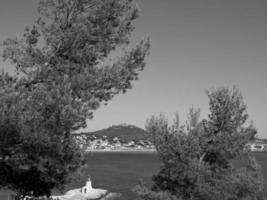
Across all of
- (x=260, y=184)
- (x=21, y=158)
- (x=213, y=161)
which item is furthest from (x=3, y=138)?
(x=260, y=184)

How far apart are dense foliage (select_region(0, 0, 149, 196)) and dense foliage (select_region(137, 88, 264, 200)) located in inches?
250

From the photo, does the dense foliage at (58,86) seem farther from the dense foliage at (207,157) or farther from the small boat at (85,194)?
the small boat at (85,194)

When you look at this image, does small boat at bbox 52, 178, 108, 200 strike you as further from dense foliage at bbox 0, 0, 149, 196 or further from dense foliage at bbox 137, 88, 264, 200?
dense foliage at bbox 0, 0, 149, 196

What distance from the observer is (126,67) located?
12.2 metres

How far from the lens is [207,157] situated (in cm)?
1892

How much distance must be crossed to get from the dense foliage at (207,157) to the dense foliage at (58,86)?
6.36m

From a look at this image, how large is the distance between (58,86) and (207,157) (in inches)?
442

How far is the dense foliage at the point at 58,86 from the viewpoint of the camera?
9891mm

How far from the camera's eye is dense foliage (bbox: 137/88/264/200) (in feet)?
55.4

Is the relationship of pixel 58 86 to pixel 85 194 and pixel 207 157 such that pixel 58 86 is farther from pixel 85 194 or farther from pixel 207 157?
pixel 85 194

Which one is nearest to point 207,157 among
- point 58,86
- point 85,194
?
point 58,86

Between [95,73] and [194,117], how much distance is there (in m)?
8.32

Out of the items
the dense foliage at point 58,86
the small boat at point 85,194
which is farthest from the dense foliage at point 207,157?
the small boat at point 85,194

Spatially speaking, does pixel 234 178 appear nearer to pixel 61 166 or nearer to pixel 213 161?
pixel 213 161
